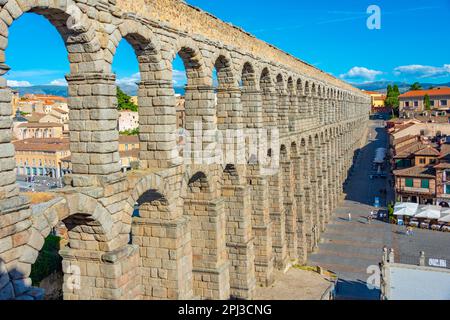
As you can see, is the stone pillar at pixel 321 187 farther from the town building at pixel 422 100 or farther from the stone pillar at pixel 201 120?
the town building at pixel 422 100

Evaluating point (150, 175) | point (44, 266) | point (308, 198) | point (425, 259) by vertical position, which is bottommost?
point (425, 259)

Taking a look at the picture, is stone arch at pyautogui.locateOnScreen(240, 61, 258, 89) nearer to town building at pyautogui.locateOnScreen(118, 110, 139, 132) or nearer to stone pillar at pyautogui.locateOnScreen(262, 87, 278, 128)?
stone pillar at pyautogui.locateOnScreen(262, 87, 278, 128)

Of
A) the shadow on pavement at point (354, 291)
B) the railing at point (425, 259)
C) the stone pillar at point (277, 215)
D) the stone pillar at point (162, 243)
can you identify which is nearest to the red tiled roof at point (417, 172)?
the railing at point (425, 259)

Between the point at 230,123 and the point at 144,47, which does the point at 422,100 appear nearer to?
the point at 230,123

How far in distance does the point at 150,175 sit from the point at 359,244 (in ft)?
105

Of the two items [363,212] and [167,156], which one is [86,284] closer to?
[167,156]

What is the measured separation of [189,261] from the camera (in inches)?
684

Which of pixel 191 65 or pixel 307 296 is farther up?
pixel 191 65

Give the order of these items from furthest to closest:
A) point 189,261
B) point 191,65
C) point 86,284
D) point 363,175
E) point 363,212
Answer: point 363,175
point 363,212
point 191,65
point 189,261
point 86,284

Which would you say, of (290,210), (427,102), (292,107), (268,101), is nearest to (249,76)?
(268,101)

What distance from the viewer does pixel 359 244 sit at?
139 ft

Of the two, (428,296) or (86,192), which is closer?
(86,192)
